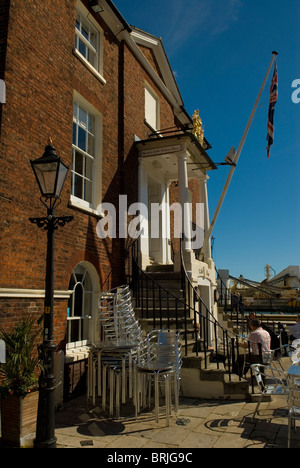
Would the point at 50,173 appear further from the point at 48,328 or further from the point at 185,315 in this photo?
the point at 185,315

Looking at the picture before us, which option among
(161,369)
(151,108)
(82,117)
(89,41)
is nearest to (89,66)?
(89,41)

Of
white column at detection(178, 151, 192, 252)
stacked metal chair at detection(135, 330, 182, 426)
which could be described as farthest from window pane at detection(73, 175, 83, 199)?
stacked metal chair at detection(135, 330, 182, 426)

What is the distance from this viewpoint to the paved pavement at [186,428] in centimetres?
448

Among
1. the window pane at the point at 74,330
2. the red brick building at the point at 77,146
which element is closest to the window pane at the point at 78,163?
the red brick building at the point at 77,146

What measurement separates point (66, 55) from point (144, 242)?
5018 millimetres

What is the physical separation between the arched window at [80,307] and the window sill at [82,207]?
1.13 m

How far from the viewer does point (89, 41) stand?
895 centimetres

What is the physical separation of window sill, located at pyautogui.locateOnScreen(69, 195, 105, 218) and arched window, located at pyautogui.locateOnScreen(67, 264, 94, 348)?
1128mm

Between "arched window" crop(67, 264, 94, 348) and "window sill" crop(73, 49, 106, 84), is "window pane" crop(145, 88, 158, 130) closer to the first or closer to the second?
"window sill" crop(73, 49, 106, 84)

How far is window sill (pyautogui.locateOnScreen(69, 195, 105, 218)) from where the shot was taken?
7.24m

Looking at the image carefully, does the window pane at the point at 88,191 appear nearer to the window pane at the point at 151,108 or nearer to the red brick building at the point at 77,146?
the red brick building at the point at 77,146
